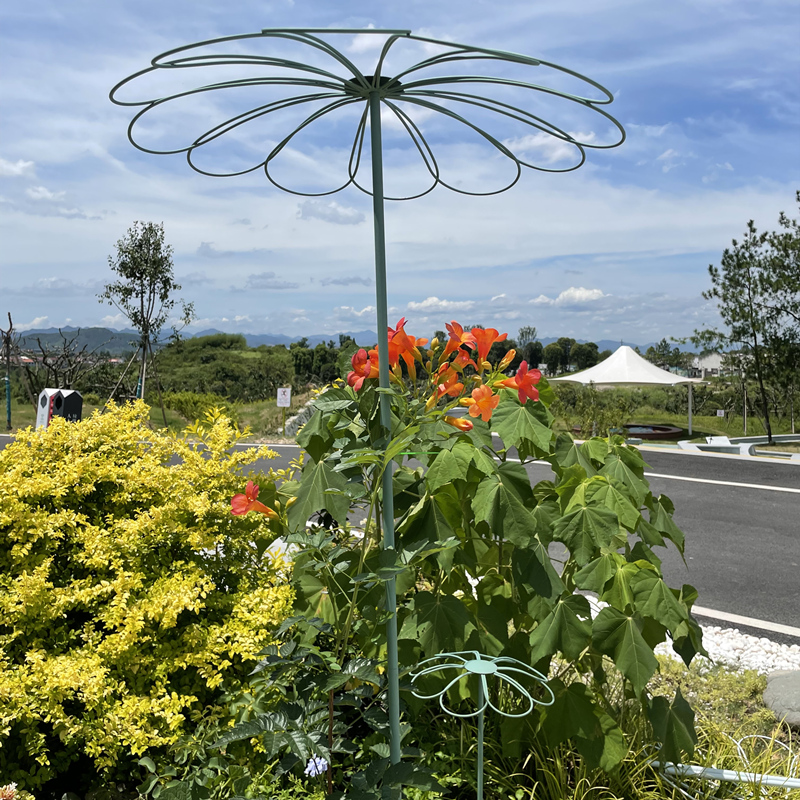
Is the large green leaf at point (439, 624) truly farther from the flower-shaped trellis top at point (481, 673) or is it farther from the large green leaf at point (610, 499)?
the large green leaf at point (610, 499)

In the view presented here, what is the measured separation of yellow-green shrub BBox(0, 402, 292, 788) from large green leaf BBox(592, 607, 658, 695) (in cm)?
92

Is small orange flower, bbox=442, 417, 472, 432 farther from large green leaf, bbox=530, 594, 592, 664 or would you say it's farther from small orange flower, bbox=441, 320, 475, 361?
large green leaf, bbox=530, 594, 592, 664

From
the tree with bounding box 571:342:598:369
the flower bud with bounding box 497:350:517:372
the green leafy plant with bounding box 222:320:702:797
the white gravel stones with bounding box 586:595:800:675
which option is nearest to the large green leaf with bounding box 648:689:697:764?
the green leafy plant with bounding box 222:320:702:797

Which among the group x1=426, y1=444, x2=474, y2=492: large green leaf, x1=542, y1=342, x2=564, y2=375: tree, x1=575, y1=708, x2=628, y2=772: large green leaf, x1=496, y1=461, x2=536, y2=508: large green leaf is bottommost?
x1=575, y1=708, x2=628, y2=772: large green leaf

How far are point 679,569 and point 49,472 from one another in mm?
4221

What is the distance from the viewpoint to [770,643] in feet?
11.0

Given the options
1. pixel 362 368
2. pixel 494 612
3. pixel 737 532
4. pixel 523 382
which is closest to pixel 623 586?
pixel 494 612

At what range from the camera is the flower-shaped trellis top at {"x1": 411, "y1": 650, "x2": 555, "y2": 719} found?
1053 millimetres

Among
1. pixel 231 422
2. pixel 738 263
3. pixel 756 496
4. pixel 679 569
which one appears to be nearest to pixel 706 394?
pixel 738 263

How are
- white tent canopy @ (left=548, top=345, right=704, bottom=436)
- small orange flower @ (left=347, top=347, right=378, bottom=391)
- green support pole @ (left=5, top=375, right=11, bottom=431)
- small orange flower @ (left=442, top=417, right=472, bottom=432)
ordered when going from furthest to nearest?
white tent canopy @ (left=548, top=345, right=704, bottom=436) < green support pole @ (left=5, top=375, right=11, bottom=431) < small orange flower @ (left=347, top=347, right=378, bottom=391) < small orange flower @ (left=442, top=417, right=472, bottom=432)

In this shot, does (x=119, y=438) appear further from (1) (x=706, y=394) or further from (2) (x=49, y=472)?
(1) (x=706, y=394)

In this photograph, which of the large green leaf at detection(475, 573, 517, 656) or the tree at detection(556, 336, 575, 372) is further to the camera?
the tree at detection(556, 336, 575, 372)

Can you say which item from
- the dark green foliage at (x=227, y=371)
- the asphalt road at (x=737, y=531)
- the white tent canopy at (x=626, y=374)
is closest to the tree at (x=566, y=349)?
the dark green foliage at (x=227, y=371)

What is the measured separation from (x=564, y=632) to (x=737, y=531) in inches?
206
